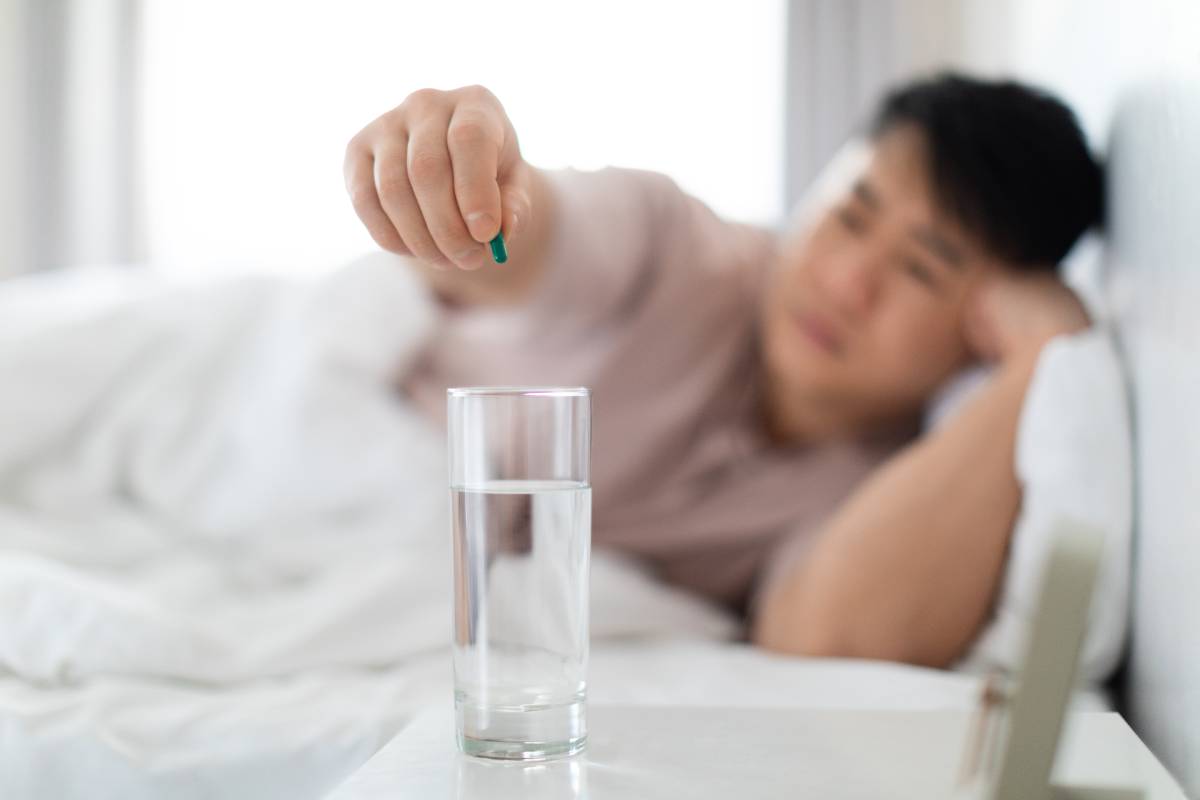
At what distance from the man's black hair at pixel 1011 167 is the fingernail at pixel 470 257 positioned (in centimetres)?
72

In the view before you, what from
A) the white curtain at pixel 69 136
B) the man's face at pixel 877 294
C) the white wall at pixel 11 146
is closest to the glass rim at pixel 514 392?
the man's face at pixel 877 294

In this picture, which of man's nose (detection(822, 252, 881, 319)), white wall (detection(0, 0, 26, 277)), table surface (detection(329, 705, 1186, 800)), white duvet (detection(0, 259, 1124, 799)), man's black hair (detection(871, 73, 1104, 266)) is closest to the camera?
table surface (detection(329, 705, 1186, 800))

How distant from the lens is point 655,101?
2.43 meters

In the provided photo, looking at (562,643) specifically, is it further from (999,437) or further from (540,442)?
(999,437)

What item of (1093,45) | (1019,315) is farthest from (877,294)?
(1093,45)

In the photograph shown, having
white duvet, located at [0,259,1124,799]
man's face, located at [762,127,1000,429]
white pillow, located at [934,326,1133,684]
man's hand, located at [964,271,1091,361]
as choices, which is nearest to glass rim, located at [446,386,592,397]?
white duvet, located at [0,259,1124,799]

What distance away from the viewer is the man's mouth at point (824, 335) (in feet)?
3.95

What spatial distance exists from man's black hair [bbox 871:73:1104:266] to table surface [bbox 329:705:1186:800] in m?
0.65

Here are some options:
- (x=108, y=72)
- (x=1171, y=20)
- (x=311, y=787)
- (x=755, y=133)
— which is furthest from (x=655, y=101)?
(x=311, y=787)

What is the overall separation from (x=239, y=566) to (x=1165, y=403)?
2.97 feet

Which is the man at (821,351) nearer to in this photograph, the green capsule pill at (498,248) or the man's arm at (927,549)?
the man's arm at (927,549)

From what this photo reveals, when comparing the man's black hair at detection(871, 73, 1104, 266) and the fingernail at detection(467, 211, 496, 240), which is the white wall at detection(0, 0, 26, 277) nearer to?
the man's black hair at detection(871, 73, 1104, 266)

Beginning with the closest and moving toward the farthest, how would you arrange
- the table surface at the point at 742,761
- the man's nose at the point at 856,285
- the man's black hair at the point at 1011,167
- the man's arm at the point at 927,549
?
the table surface at the point at 742,761 → the man's arm at the point at 927,549 → the man's black hair at the point at 1011,167 → the man's nose at the point at 856,285

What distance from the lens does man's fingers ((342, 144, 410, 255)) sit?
59cm
